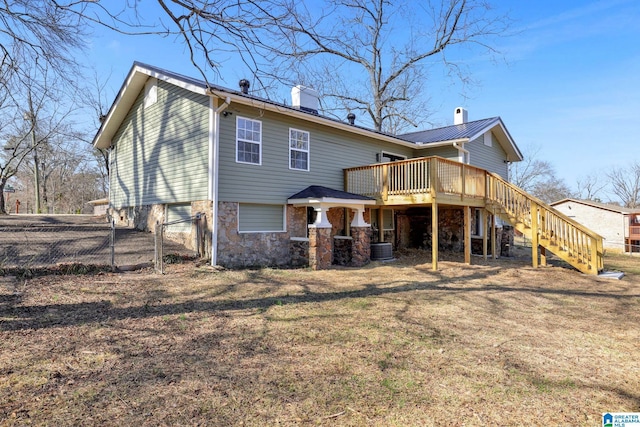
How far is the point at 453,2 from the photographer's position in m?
15.8

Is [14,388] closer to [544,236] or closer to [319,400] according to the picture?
[319,400]

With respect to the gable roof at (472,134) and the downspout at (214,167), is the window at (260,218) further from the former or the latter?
the gable roof at (472,134)

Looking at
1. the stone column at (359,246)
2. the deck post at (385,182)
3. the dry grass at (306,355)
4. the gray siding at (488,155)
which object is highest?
the gray siding at (488,155)

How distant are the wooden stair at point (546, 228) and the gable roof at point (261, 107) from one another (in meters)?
2.86

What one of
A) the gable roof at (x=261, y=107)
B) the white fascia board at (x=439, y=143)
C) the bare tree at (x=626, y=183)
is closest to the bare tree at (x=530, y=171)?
the bare tree at (x=626, y=183)

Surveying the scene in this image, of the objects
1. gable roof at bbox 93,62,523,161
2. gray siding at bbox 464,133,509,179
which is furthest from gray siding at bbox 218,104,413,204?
gray siding at bbox 464,133,509,179

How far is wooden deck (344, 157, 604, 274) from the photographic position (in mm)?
9891

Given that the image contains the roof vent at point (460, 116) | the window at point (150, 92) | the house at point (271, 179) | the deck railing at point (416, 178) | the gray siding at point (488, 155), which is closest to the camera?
the house at point (271, 179)

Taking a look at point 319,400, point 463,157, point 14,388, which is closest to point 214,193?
point 14,388

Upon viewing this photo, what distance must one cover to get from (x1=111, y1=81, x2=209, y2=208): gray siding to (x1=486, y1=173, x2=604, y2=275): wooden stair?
30.0 feet

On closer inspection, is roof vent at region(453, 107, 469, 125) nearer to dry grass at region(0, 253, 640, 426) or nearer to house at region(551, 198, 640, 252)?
house at region(551, 198, 640, 252)

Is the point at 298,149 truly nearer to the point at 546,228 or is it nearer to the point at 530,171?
the point at 546,228

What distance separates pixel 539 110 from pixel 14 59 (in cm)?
2048

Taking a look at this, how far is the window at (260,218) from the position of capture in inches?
387
